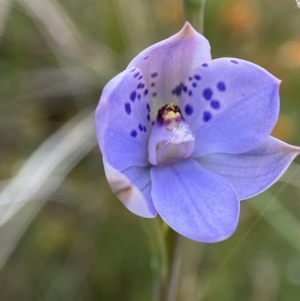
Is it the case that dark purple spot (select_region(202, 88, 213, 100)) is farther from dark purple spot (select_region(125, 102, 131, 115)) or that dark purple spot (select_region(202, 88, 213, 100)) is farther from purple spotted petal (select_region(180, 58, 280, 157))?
dark purple spot (select_region(125, 102, 131, 115))

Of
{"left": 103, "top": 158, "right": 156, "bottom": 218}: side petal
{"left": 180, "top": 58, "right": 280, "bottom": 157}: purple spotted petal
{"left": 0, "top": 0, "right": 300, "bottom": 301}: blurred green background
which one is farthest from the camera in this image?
{"left": 0, "top": 0, "right": 300, "bottom": 301}: blurred green background

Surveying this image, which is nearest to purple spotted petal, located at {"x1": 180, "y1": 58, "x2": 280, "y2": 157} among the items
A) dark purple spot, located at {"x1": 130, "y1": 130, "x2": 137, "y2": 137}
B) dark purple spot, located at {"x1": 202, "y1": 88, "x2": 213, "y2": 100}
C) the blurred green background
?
dark purple spot, located at {"x1": 202, "y1": 88, "x2": 213, "y2": 100}

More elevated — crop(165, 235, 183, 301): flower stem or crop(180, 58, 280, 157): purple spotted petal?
crop(180, 58, 280, 157): purple spotted petal

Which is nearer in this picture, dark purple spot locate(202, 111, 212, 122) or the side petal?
the side petal

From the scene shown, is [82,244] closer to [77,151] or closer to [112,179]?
[77,151]

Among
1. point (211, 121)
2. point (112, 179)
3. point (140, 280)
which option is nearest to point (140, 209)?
point (112, 179)

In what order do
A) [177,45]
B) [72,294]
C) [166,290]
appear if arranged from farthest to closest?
1. [72,294]
2. [166,290]
3. [177,45]

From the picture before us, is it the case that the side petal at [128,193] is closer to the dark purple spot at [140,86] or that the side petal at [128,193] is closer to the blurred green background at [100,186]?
the dark purple spot at [140,86]
